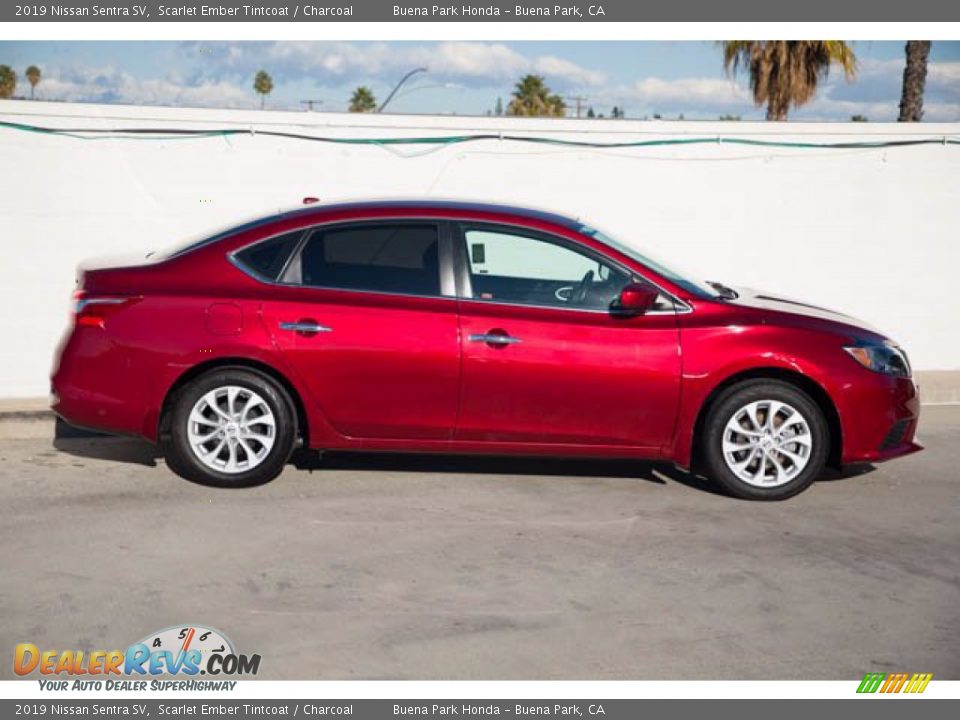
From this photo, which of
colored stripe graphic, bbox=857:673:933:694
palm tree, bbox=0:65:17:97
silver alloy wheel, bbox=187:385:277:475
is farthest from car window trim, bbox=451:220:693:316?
palm tree, bbox=0:65:17:97

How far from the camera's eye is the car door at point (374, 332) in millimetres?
7410

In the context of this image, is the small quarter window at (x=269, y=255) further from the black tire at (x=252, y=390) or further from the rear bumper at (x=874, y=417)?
the rear bumper at (x=874, y=417)

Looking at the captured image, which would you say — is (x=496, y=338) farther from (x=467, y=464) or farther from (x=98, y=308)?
(x=98, y=308)

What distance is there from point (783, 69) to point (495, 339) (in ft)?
77.4

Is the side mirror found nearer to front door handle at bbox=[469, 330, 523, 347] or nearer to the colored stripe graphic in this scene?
front door handle at bbox=[469, 330, 523, 347]

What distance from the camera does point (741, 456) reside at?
7.59 meters

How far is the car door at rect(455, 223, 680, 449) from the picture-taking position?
7410mm

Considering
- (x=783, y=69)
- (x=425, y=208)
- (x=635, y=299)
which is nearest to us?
(x=635, y=299)

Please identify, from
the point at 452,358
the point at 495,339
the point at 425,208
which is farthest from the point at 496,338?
the point at 425,208

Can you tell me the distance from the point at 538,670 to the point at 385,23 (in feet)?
20.1

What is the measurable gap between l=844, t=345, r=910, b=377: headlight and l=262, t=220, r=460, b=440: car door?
2309 mm

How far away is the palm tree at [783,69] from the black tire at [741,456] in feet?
72.2

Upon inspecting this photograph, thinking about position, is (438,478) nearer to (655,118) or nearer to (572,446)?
(572,446)

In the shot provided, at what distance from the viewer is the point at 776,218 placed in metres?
12.0
